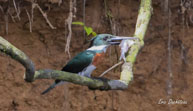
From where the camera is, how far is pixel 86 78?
8.80 feet

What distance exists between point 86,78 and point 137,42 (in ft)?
3.06

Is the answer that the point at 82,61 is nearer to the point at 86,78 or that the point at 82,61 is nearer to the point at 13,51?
the point at 86,78

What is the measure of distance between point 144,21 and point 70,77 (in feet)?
4.61

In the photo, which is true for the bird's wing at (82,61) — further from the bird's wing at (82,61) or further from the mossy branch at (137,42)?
the mossy branch at (137,42)

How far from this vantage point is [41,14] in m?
4.61

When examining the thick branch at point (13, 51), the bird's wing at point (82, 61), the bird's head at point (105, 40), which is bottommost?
the bird's wing at point (82, 61)

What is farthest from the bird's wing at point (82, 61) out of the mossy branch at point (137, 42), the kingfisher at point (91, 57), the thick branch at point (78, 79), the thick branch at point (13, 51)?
the thick branch at point (13, 51)

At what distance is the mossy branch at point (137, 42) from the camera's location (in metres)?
3.07

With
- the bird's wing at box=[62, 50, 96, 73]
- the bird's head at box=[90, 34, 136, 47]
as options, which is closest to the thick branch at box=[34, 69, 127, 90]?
the bird's wing at box=[62, 50, 96, 73]

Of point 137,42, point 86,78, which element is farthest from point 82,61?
point 86,78

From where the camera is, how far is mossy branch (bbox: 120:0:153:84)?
3.07 metres

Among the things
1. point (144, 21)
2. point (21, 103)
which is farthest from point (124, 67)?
point (21, 103)

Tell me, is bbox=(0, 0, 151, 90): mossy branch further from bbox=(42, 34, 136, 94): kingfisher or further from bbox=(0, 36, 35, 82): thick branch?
bbox=(42, 34, 136, 94): kingfisher

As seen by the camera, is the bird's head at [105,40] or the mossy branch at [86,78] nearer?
the mossy branch at [86,78]
